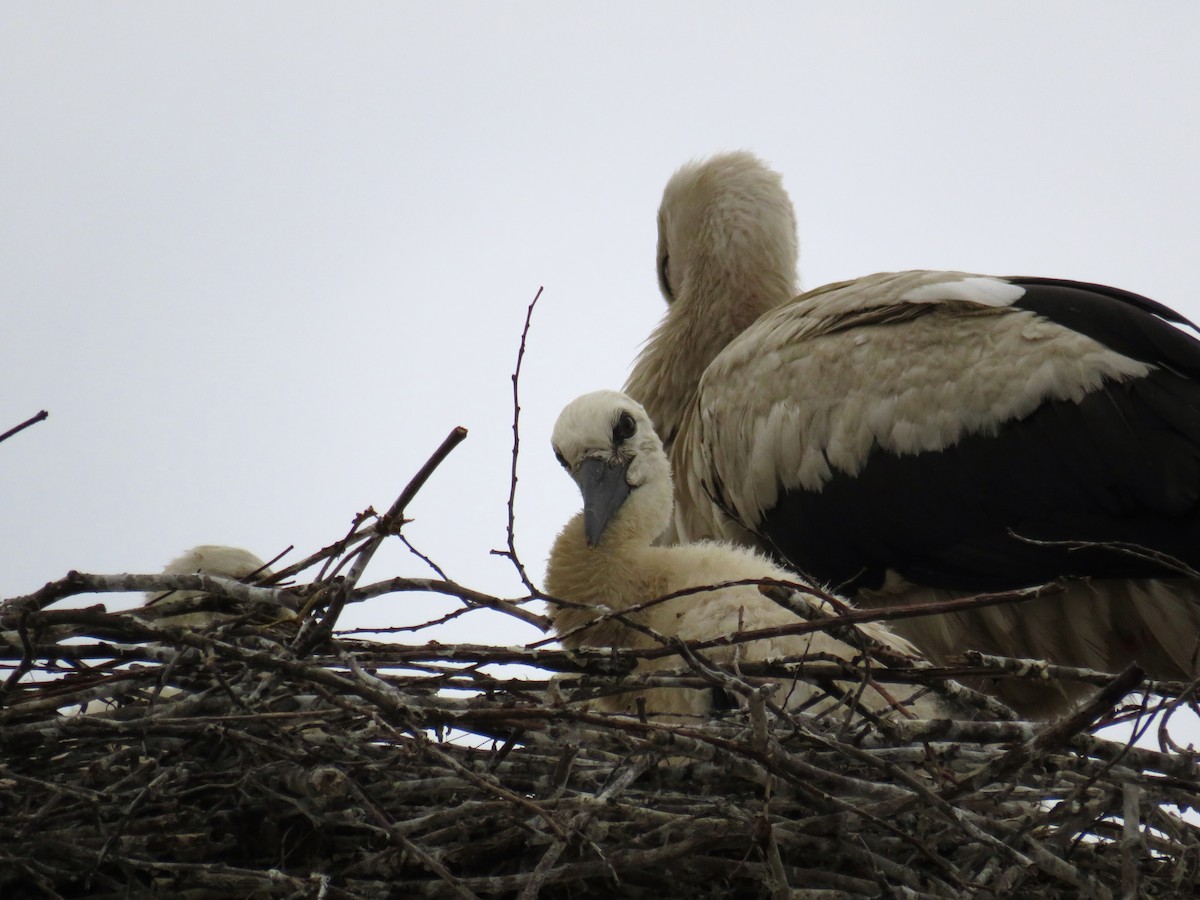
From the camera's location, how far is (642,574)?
11.5 ft

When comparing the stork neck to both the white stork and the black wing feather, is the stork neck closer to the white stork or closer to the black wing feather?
the black wing feather

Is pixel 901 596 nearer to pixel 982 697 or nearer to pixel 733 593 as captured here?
pixel 733 593

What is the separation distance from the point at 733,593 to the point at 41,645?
1.40 metres

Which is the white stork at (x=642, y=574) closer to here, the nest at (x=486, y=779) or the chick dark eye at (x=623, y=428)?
the chick dark eye at (x=623, y=428)

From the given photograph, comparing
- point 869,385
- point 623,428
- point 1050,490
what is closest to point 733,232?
point 869,385

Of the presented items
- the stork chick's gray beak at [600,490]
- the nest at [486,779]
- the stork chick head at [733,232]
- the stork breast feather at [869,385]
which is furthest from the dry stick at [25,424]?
the stork chick head at [733,232]

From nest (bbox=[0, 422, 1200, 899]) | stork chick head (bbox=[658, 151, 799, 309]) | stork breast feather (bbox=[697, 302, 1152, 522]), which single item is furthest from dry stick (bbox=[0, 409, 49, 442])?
stork chick head (bbox=[658, 151, 799, 309])

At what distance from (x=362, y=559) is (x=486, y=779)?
40cm

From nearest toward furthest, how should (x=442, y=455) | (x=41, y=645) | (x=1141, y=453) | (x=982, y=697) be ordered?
1. (x=442, y=455)
2. (x=41, y=645)
3. (x=982, y=697)
4. (x=1141, y=453)

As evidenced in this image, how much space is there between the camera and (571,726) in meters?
2.50

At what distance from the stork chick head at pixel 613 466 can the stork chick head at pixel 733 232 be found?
200cm

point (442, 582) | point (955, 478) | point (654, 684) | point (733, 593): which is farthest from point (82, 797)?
point (955, 478)

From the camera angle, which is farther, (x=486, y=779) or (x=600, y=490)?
(x=600, y=490)

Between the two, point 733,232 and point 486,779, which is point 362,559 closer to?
point 486,779
